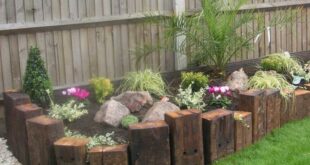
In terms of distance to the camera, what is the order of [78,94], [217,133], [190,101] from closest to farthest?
[217,133]
[190,101]
[78,94]

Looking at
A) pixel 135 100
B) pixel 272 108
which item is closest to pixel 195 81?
pixel 135 100

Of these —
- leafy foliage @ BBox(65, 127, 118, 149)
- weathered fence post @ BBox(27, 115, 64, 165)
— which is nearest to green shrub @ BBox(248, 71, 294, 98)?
leafy foliage @ BBox(65, 127, 118, 149)

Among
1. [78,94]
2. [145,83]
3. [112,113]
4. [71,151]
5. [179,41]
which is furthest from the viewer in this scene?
[179,41]

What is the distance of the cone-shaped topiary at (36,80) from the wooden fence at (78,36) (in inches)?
21.7

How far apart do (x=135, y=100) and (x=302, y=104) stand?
185cm

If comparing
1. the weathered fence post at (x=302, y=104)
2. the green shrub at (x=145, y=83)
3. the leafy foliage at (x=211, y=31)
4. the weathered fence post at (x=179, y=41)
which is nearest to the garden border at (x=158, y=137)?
the weathered fence post at (x=302, y=104)

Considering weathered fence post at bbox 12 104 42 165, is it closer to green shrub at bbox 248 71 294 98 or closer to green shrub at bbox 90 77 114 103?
green shrub at bbox 90 77 114 103

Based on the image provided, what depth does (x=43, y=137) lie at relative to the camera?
15.1ft

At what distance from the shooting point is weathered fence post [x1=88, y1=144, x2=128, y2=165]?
4430mm

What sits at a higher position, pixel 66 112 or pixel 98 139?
pixel 66 112

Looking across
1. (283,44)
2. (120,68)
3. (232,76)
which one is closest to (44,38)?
(120,68)

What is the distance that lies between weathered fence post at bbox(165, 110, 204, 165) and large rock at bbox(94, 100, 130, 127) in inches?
29.0

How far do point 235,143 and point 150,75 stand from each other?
157 centimetres

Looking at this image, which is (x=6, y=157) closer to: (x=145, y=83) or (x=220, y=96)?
(x=145, y=83)
